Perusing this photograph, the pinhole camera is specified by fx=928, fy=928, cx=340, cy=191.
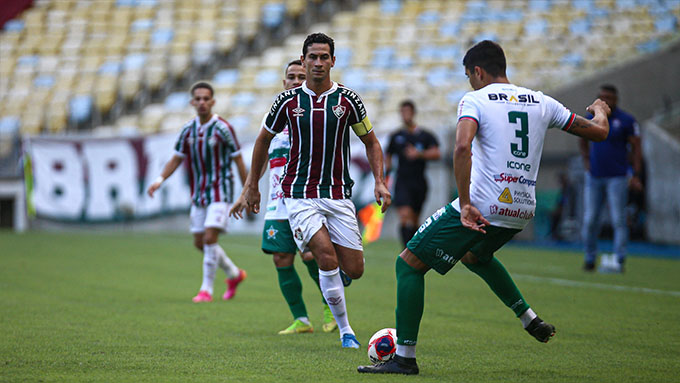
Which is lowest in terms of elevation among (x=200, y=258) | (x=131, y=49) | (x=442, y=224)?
(x=200, y=258)

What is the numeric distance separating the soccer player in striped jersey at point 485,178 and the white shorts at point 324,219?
96 cm

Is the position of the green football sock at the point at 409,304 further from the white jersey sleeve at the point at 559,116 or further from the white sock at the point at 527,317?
the white jersey sleeve at the point at 559,116

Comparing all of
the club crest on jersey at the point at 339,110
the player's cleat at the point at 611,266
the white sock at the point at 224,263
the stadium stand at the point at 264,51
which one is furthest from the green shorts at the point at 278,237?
the stadium stand at the point at 264,51

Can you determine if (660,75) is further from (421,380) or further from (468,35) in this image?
(421,380)

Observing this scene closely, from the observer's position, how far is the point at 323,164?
6.18 metres

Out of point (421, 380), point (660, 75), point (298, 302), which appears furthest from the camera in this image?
point (660, 75)

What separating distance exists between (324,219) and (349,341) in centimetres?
85

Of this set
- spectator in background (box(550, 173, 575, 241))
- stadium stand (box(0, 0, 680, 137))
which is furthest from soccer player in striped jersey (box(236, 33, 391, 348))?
stadium stand (box(0, 0, 680, 137))

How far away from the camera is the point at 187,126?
941 centimetres

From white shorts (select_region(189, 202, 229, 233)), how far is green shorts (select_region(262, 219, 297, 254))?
216 cm

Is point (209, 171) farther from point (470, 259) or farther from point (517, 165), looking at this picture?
point (517, 165)

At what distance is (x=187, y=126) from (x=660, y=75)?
1347 cm

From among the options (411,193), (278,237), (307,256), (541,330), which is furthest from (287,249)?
(411,193)

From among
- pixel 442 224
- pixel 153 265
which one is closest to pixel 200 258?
pixel 153 265
